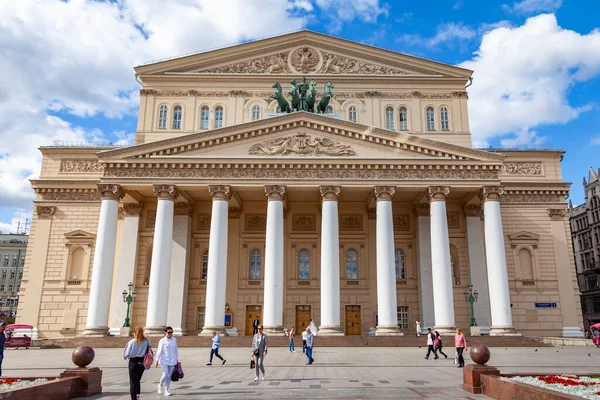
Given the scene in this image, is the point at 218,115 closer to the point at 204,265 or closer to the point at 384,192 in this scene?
the point at 204,265

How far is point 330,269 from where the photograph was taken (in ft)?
100

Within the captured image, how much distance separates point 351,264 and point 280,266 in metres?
8.75

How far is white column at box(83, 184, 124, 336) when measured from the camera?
30.2 meters

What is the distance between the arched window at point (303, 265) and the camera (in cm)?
3769

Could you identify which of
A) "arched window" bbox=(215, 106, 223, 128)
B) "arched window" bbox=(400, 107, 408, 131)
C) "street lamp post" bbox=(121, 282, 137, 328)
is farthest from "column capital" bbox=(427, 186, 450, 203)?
"street lamp post" bbox=(121, 282, 137, 328)

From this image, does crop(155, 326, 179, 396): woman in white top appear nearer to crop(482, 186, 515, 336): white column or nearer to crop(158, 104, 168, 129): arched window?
crop(482, 186, 515, 336): white column

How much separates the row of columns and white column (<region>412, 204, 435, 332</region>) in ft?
15.4

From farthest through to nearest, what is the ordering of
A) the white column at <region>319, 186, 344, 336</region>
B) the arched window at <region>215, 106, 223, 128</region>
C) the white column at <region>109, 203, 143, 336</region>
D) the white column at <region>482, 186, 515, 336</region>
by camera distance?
the arched window at <region>215, 106, 223, 128</region> < the white column at <region>109, 203, 143, 336</region> < the white column at <region>482, 186, 515, 336</region> < the white column at <region>319, 186, 344, 336</region>

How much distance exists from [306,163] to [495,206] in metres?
11.9

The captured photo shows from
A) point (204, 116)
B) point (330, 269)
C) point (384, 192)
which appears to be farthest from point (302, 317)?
point (204, 116)

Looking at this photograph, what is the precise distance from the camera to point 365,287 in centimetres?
3725

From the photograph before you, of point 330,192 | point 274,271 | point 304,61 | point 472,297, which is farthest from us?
point 304,61

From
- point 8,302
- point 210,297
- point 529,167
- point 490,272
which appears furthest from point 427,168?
point 8,302

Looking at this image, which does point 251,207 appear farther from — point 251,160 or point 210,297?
point 210,297
